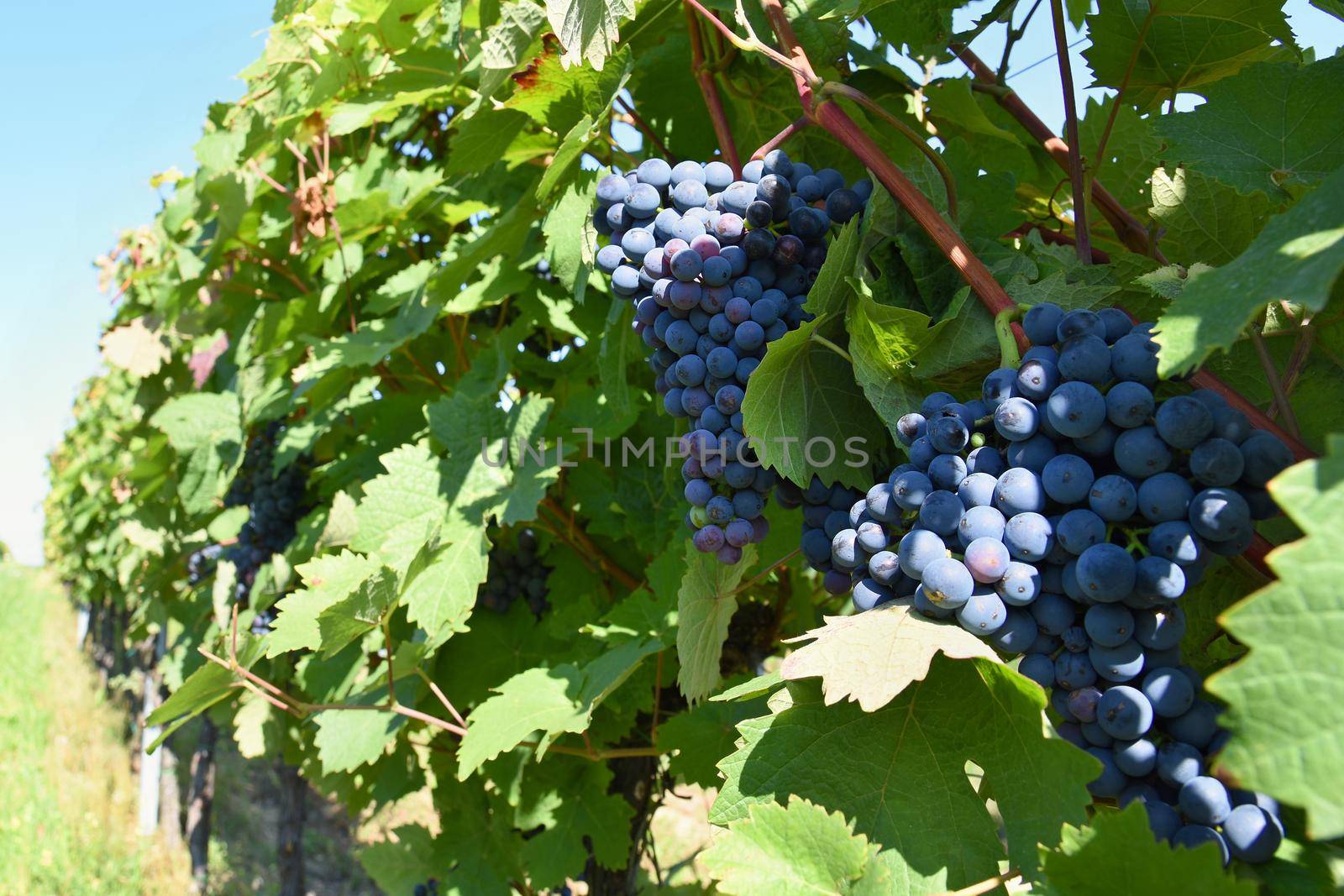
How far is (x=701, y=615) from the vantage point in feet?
4.40

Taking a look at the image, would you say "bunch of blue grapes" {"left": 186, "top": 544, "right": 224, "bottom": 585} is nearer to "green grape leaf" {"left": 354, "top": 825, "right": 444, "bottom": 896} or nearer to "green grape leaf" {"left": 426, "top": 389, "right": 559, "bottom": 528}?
"green grape leaf" {"left": 354, "top": 825, "right": 444, "bottom": 896}

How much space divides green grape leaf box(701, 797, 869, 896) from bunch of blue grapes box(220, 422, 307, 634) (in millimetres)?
2521

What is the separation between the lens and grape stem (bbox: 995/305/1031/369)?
0.94 metres

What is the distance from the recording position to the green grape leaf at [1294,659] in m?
0.56

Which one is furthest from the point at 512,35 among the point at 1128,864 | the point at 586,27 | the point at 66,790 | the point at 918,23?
the point at 66,790

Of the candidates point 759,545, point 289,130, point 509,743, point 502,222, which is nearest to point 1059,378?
point 759,545

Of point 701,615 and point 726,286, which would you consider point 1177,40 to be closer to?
point 726,286

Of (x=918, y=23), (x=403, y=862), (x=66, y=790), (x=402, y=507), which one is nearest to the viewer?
(x=918, y=23)

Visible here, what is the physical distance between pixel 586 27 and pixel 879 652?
0.92 metres

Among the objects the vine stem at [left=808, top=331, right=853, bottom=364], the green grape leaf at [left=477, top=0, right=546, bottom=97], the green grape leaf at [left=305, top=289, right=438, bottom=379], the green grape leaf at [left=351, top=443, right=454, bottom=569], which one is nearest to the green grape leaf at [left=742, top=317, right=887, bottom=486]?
the vine stem at [left=808, top=331, right=853, bottom=364]

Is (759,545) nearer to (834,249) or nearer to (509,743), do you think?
(509,743)

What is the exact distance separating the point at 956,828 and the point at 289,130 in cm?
249

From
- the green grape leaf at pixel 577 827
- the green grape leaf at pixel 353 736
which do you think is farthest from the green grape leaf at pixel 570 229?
the green grape leaf at pixel 577 827

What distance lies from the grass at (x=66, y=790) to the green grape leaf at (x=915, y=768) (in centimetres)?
795
